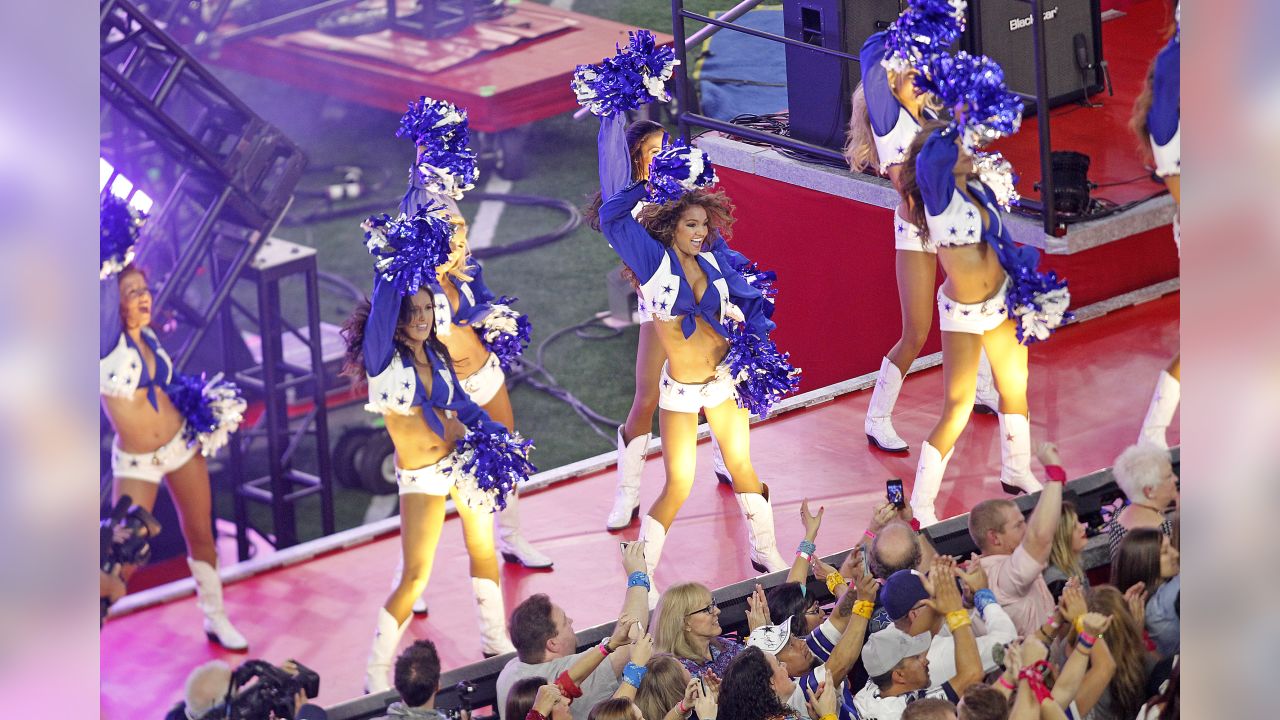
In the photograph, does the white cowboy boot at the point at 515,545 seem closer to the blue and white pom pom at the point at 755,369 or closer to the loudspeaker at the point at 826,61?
the blue and white pom pom at the point at 755,369

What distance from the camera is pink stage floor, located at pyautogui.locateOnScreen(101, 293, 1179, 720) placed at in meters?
5.19

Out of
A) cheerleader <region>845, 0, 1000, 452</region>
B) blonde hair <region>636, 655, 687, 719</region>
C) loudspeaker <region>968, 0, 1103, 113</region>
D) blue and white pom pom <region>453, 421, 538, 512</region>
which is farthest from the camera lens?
loudspeaker <region>968, 0, 1103, 113</region>

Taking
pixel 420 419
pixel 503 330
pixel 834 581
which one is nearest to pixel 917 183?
pixel 834 581

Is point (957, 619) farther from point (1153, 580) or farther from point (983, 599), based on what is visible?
point (1153, 580)

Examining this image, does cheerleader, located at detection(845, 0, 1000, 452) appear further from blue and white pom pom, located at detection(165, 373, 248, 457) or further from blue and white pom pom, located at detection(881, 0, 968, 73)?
blue and white pom pom, located at detection(165, 373, 248, 457)

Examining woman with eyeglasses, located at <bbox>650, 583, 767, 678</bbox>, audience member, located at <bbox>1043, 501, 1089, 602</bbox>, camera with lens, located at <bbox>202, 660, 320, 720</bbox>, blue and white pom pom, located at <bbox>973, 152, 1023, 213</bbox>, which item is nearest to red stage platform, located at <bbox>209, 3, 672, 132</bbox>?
blue and white pom pom, located at <bbox>973, 152, 1023, 213</bbox>

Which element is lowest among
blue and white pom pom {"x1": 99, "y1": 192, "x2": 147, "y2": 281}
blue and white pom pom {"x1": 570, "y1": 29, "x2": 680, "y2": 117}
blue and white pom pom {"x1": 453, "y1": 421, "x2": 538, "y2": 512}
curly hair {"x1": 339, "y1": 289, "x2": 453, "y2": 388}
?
blue and white pom pom {"x1": 453, "y1": 421, "x2": 538, "y2": 512}

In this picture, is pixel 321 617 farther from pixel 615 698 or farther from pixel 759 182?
pixel 759 182

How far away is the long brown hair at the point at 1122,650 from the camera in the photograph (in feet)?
14.2

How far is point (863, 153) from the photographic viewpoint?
5.64 m

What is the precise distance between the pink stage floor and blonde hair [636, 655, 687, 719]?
1003 millimetres

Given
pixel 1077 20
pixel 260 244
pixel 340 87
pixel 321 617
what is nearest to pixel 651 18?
pixel 340 87

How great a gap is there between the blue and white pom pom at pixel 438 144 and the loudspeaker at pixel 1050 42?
2837 mm
